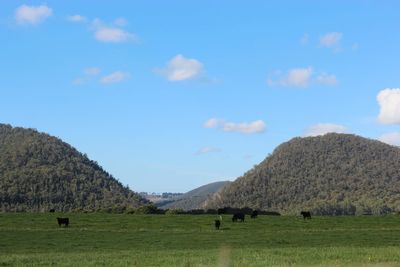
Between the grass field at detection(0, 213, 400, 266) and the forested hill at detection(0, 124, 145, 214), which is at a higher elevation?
the forested hill at detection(0, 124, 145, 214)

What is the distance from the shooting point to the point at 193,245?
3584 cm

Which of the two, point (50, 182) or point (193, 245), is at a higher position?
point (50, 182)

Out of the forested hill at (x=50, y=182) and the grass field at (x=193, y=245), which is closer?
the grass field at (x=193, y=245)

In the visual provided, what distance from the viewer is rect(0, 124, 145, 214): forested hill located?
5827 inches

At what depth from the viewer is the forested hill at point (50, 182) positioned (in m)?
148

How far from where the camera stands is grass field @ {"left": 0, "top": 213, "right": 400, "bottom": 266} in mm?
23878

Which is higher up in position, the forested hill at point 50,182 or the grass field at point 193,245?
the forested hill at point 50,182

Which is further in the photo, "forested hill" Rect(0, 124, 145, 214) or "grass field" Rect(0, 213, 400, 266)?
"forested hill" Rect(0, 124, 145, 214)

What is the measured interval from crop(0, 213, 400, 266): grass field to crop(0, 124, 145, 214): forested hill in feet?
277

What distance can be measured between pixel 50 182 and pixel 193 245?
133 m

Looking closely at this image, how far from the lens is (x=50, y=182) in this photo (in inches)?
6388

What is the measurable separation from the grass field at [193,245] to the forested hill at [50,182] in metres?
84.5

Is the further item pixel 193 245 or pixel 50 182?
pixel 50 182

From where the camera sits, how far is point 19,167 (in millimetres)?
167000
